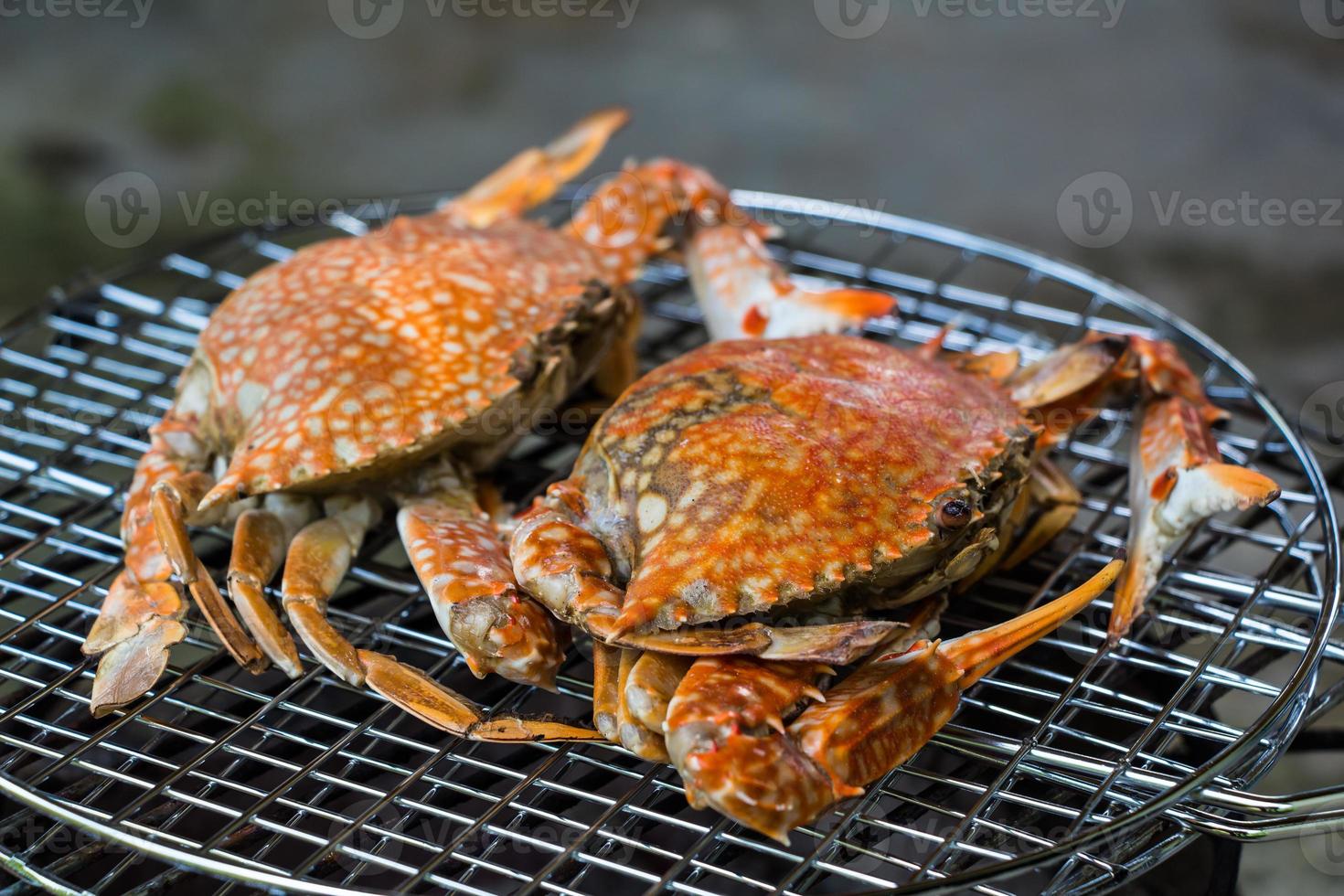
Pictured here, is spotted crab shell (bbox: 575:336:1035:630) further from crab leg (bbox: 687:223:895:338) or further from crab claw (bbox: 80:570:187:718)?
crab claw (bbox: 80:570:187:718)

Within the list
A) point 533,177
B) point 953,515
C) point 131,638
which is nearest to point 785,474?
point 953,515

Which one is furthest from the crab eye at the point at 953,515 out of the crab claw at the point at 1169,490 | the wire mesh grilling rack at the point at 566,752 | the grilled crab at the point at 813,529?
the crab claw at the point at 1169,490

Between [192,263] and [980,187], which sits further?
[980,187]

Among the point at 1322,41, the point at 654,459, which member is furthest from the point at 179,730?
the point at 1322,41

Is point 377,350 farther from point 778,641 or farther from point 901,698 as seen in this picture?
point 901,698

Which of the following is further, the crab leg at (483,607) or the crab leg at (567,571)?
the crab leg at (483,607)

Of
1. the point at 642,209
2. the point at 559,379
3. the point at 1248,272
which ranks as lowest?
the point at 1248,272

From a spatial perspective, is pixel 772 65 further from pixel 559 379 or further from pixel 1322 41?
pixel 559 379

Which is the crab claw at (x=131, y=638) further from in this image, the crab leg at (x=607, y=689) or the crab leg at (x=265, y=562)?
the crab leg at (x=607, y=689)
